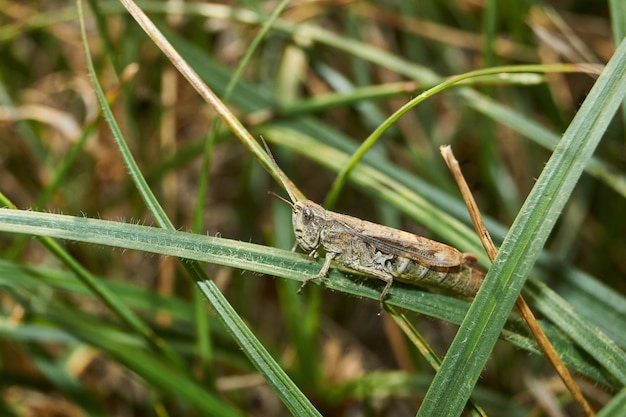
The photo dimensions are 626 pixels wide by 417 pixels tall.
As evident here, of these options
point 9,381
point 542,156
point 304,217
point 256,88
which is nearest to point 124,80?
point 256,88

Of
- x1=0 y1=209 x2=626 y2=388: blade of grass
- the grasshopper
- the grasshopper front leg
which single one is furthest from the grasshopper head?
x1=0 y1=209 x2=626 y2=388: blade of grass

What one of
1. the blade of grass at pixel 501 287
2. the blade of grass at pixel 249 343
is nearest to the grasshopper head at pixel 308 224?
the blade of grass at pixel 249 343

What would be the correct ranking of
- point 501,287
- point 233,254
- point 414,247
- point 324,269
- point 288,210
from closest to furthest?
point 501,287
point 233,254
point 324,269
point 414,247
point 288,210

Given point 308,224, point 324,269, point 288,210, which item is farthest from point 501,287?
point 288,210

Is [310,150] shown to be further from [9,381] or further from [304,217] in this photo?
[9,381]

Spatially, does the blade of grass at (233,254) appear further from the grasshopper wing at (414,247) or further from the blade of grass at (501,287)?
the blade of grass at (501,287)

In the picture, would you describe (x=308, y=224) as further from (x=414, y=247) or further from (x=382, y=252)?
(x=414, y=247)
